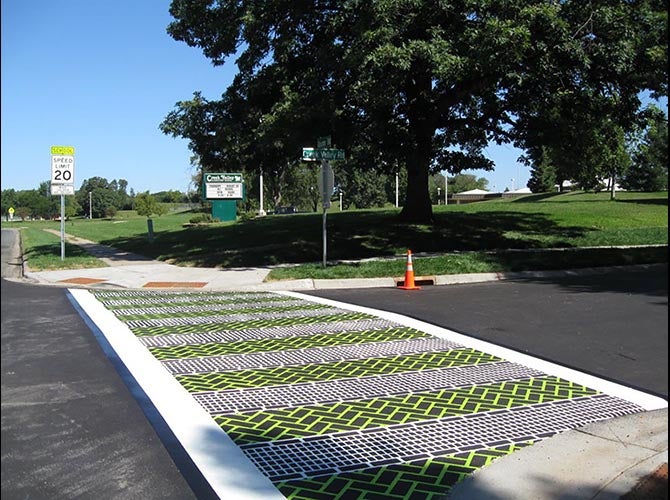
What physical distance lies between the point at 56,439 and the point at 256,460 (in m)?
1.39

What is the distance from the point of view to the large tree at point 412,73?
13180mm

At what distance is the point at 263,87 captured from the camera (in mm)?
17516

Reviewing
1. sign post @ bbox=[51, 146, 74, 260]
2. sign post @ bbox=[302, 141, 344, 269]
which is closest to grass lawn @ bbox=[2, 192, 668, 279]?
sign post @ bbox=[302, 141, 344, 269]

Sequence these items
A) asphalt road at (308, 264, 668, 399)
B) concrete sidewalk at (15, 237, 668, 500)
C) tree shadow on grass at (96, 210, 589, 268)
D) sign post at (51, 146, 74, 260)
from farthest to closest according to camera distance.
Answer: tree shadow on grass at (96, 210, 589, 268) → asphalt road at (308, 264, 668, 399) → sign post at (51, 146, 74, 260) → concrete sidewalk at (15, 237, 668, 500)

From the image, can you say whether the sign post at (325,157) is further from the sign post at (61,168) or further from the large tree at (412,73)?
the sign post at (61,168)

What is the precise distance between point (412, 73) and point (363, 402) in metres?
13.0

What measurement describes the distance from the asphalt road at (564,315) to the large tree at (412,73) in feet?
13.9

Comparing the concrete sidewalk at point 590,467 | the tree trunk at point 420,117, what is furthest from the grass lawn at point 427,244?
the concrete sidewalk at point 590,467

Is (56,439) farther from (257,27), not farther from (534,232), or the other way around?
(534,232)

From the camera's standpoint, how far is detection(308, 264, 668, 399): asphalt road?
6.07m

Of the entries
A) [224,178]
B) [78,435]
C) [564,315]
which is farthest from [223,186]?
[78,435]

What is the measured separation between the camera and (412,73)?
1644 cm

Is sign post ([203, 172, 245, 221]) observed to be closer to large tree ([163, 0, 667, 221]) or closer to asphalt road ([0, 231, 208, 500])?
large tree ([163, 0, 667, 221])

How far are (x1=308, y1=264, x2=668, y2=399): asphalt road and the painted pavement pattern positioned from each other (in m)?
0.68
